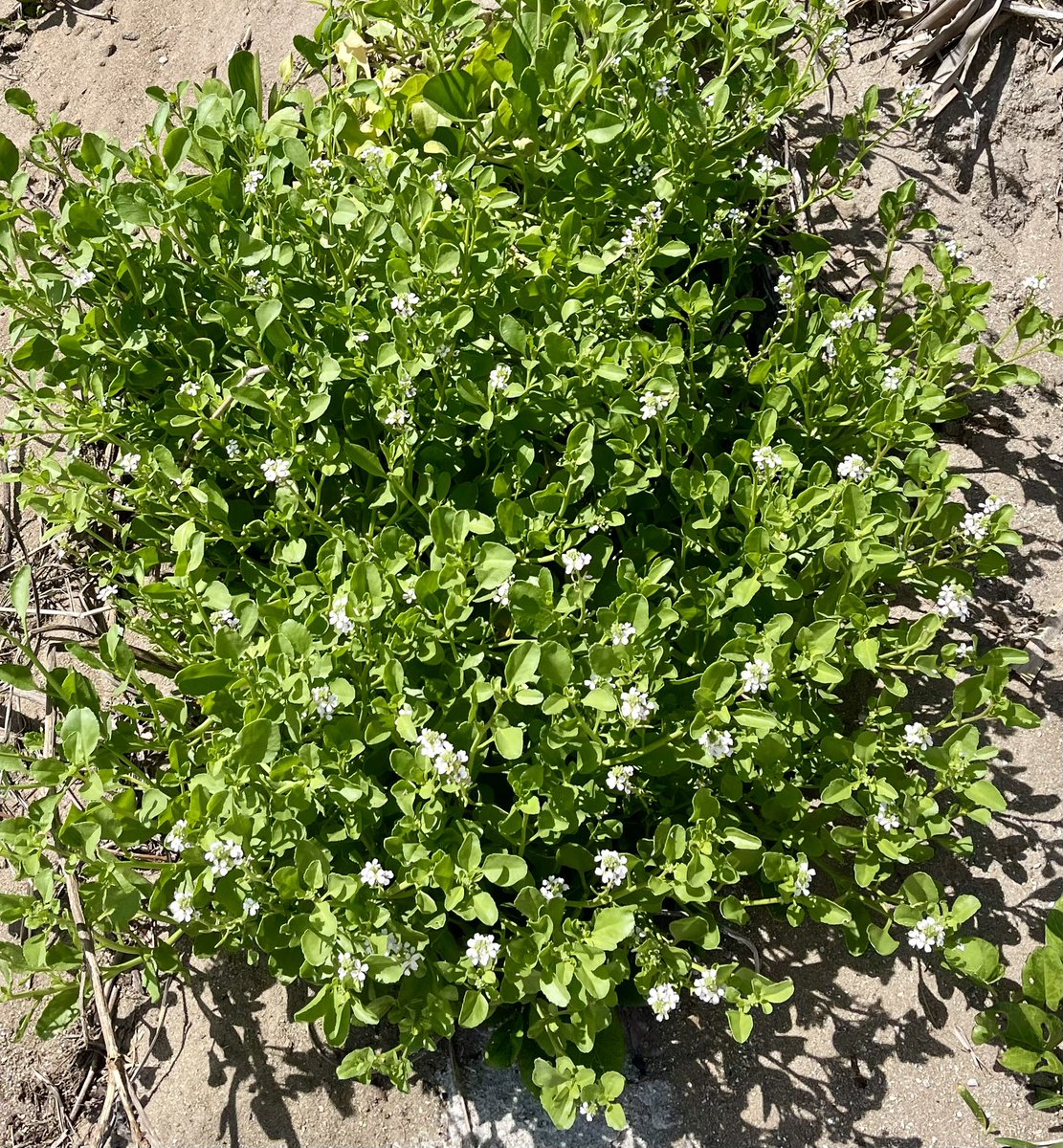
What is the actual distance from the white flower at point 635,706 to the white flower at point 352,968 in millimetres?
695

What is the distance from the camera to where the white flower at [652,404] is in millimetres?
2240

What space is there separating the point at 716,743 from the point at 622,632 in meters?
0.29

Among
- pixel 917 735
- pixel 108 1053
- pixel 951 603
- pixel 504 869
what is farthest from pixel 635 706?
pixel 108 1053

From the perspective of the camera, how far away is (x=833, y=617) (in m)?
2.21

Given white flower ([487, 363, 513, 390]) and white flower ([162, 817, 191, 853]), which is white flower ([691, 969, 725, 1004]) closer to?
white flower ([162, 817, 191, 853])

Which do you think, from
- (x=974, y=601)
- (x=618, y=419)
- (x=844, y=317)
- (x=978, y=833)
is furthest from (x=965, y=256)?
(x=978, y=833)

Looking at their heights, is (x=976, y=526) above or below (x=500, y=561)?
above

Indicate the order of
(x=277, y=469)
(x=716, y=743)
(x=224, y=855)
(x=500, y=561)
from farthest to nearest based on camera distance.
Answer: (x=277, y=469) → (x=500, y=561) → (x=716, y=743) → (x=224, y=855)

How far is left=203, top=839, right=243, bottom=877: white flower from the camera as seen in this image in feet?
6.30

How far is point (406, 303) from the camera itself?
2.30m

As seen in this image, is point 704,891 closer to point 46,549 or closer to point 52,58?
point 46,549

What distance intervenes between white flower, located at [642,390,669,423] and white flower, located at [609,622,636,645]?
49 centimetres

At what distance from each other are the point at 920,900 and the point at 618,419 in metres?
1.25

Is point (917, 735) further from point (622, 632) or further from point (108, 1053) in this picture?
point (108, 1053)
